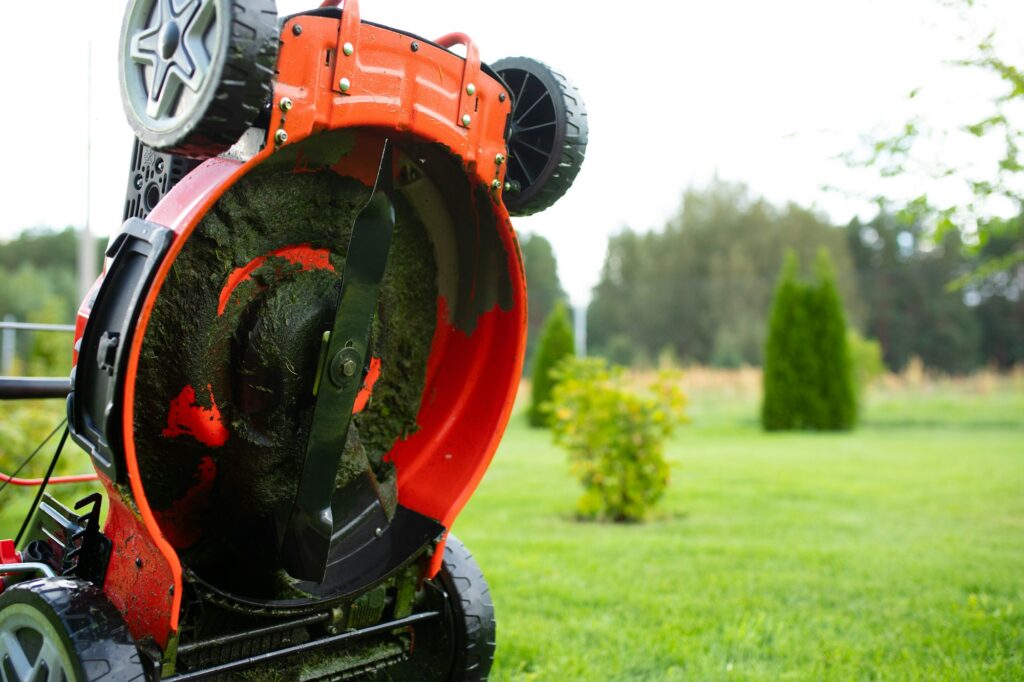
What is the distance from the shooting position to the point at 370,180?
1.93 meters

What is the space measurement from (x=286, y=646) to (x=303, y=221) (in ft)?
3.03

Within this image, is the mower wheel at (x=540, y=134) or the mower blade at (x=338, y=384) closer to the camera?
the mower blade at (x=338, y=384)

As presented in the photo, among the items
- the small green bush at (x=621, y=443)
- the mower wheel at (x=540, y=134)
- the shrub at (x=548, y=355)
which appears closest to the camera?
the mower wheel at (x=540, y=134)

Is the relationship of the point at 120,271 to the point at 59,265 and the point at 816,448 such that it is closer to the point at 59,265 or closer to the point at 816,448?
the point at 816,448

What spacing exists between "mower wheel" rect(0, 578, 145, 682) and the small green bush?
4925mm

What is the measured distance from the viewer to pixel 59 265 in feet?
111

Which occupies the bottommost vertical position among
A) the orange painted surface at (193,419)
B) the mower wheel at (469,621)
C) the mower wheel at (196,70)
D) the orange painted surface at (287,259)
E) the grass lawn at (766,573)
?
the grass lawn at (766,573)

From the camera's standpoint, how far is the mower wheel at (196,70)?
56.1 inches

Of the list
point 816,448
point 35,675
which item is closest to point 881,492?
point 816,448

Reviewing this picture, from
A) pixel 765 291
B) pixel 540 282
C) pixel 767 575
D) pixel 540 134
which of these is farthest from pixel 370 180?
pixel 765 291

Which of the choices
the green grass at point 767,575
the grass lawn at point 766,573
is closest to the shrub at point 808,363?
the grass lawn at point 766,573

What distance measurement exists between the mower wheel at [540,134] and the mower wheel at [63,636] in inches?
47.3

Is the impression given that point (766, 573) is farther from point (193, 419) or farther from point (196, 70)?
point (196, 70)

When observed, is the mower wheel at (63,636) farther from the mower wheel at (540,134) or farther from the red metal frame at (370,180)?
the mower wheel at (540,134)
